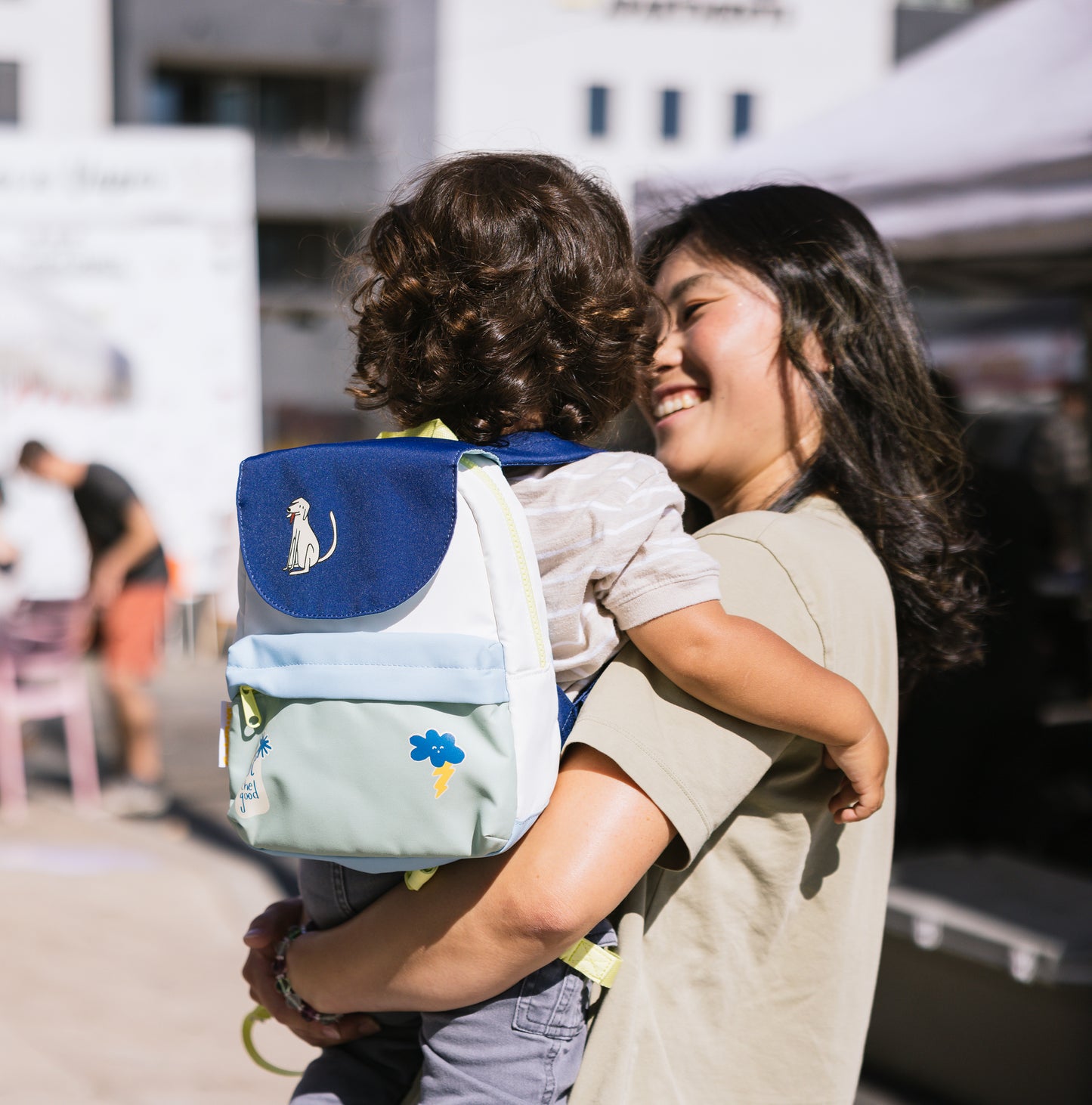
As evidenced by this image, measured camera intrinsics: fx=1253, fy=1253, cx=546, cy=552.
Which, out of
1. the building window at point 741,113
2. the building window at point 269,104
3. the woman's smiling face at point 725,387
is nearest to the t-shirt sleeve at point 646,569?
the woman's smiling face at point 725,387

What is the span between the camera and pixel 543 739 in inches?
41.3

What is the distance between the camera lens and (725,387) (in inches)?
55.6

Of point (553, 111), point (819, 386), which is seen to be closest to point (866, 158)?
point (819, 386)

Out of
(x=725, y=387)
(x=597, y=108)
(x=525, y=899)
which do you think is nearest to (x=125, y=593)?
(x=725, y=387)

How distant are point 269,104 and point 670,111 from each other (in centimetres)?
854

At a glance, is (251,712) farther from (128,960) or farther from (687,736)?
(128,960)

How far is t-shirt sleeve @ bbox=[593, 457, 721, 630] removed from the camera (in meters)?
1.08

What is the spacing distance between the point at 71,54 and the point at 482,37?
824cm

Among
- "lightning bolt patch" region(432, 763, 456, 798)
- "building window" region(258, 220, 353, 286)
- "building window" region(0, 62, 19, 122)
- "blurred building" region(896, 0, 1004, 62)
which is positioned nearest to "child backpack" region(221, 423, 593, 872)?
"lightning bolt patch" region(432, 763, 456, 798)

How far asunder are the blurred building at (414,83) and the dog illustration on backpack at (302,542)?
20.8m

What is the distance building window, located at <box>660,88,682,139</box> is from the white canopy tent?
2480 cm

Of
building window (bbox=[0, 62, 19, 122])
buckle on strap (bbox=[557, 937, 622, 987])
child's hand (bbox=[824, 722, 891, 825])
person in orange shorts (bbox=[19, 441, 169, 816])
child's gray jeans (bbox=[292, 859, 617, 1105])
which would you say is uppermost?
building window (bbox=[0, 62, 19, 122])

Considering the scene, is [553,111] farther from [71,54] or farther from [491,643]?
[491,643]

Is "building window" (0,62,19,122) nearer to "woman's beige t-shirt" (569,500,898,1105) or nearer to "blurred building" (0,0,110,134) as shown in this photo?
"blurred building" (0,0,110,134)
